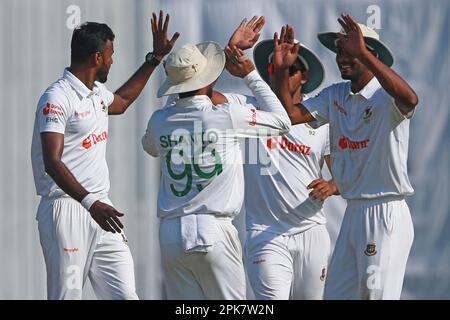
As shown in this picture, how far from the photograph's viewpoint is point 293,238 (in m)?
9.32

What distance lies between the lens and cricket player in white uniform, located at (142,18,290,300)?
7961 millimetres

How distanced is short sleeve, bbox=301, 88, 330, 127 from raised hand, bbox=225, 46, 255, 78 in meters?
0.62

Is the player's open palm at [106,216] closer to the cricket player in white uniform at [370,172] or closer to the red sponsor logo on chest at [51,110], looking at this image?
the red sponsor logo on chest at [51,110]

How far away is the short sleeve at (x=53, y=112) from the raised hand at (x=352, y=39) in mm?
1546

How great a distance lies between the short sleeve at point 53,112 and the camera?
8.27 meters

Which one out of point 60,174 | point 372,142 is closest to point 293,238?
point 372,142

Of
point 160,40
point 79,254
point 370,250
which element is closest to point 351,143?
point 370,250

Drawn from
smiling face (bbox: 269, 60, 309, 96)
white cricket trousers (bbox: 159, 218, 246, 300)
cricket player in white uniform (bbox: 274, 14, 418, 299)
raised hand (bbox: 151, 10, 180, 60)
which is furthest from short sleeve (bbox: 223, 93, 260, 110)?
white cricket trousers (bbox: 159, 218, 246, 300)

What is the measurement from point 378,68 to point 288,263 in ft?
5.49

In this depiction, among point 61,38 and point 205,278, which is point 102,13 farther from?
point 205,278

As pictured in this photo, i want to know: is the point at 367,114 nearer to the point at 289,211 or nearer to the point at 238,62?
the point at 238,62

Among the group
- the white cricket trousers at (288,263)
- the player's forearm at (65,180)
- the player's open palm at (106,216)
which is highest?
the player's forearm at (65,180)

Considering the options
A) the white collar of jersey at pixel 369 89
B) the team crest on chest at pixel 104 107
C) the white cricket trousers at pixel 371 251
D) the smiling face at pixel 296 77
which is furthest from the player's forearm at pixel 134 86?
the white cricket trousers at pixel 371 251

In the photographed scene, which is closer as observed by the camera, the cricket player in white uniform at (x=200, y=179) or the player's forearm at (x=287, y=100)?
the cricket player in white uniform at (x=200, y=179)
